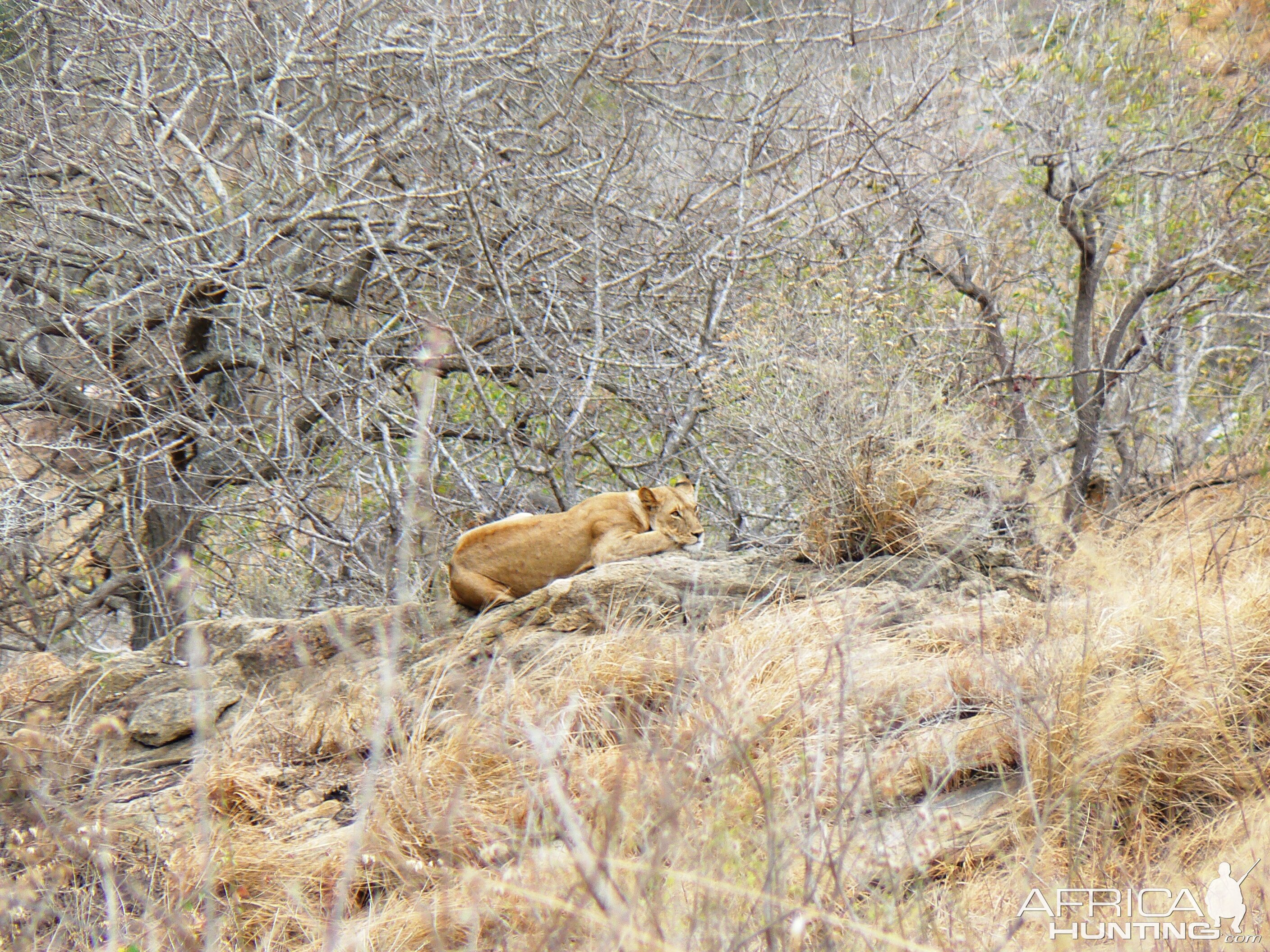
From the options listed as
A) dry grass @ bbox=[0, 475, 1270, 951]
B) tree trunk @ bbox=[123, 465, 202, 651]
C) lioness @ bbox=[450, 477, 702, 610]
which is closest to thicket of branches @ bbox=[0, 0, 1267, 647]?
tree trunk @ bbox=[123, 465, 202, 651]

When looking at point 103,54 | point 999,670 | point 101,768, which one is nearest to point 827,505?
point 999,670

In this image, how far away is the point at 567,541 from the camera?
6266mm

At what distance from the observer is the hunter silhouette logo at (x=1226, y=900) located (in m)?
2.70

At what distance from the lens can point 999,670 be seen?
3.25 meters

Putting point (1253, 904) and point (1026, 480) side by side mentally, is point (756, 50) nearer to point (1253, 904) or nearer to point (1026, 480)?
point (1026, 480)

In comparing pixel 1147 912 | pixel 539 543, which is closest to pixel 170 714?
pixel 539 543

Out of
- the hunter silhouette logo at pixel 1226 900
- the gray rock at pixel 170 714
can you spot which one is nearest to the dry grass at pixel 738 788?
the hunter silhouette logo at pixel 1226 900

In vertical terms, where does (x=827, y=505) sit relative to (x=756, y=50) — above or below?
below

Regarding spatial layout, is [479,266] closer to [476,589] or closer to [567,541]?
[567,541]

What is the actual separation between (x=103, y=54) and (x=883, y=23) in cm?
685

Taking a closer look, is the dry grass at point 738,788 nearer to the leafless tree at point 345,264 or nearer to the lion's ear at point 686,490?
the lion's ear at point 686,490

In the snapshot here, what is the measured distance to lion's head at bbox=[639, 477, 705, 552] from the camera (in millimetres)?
6434

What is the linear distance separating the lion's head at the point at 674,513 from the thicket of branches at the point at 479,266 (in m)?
1.10

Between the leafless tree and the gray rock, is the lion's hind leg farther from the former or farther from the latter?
the leafless tree
